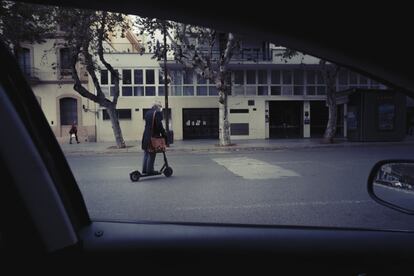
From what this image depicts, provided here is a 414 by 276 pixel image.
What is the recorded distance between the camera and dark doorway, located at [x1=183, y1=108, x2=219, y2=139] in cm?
2825

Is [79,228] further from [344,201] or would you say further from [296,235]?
[344,201]

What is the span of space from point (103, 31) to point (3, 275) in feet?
58.2

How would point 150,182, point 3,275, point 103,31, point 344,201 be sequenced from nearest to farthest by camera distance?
1. point 3,275
2. point 344,201
3. point 150,182
4. point 103,31

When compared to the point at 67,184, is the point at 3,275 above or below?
below

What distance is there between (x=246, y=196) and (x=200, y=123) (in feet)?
71.1

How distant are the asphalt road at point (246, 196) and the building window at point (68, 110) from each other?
57.6 feet

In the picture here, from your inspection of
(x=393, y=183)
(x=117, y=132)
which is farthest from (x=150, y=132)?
(x=117, y=132)

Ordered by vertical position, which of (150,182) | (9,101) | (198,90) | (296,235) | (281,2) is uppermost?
(198,90)

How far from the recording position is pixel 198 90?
1107 inches

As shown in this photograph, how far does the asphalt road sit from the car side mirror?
218cm

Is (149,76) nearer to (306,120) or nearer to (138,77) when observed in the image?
(138,77)

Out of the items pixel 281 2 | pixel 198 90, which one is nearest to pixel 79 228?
pixel 281 2

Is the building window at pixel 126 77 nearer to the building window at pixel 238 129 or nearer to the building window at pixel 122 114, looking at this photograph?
the building window at pixel 122 114

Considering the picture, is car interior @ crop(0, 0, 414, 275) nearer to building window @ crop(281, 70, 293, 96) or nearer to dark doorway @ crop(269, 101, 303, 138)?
building window @ crop(281, 70, 293, 96)
